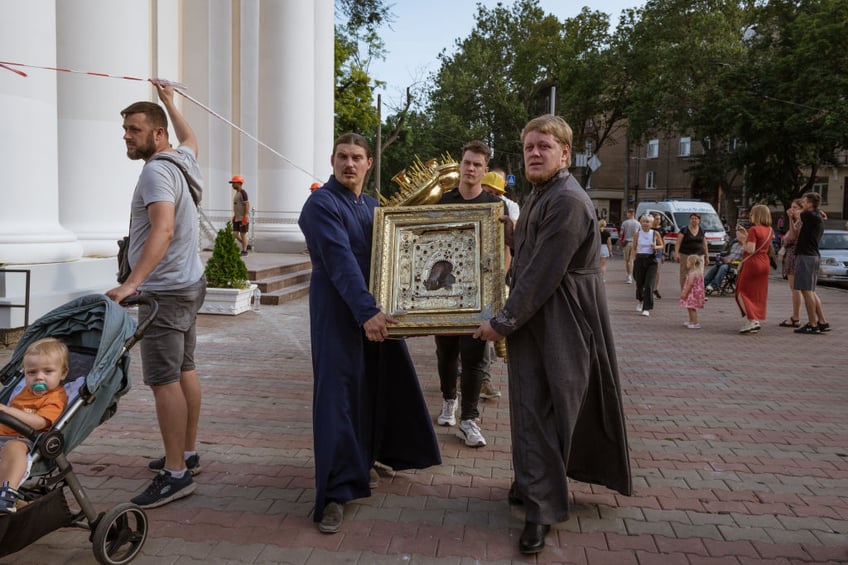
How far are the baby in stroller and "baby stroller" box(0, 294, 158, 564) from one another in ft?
0.16

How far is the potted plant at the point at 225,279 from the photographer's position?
35.4 feet

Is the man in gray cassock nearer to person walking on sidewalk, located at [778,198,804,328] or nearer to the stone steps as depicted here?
person walking on sidewalk, located at [778,198,804,328]

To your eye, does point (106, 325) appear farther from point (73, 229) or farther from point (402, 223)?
point (73, 229)

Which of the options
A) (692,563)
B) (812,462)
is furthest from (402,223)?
(812,462)

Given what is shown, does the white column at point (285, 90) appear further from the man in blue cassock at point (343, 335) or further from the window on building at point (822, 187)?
the window on building at point (822, 187)

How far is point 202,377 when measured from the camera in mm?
7055

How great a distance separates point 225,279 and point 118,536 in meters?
7.90

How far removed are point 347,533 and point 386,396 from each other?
0.81 m

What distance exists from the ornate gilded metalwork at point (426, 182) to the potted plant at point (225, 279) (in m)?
5.84

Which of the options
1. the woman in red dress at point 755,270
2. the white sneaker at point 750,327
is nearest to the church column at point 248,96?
the woman in red dress at point 755,270

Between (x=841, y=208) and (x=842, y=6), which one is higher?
(x=842, y=6)

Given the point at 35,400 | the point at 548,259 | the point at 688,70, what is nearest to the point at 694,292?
the point at 548,259

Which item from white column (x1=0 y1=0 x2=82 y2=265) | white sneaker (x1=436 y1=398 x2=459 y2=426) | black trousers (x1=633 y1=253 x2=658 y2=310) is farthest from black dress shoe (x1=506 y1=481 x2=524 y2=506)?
black trousers (x1=633 y1=253 x2=658 y2=310)

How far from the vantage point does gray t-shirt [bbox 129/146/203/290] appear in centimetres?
380
